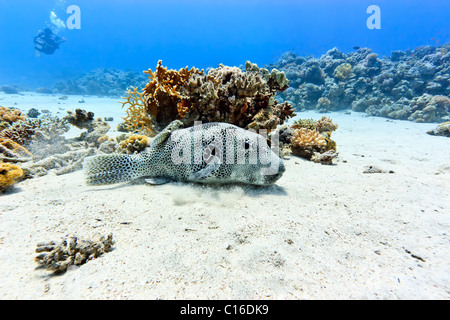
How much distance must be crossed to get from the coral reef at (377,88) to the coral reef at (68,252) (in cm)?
2139

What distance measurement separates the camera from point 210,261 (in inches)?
77.1

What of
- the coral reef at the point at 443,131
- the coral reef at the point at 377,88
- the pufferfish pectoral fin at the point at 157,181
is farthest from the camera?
the coral reef at the point at 377,88

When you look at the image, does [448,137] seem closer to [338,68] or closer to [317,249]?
[317,249]

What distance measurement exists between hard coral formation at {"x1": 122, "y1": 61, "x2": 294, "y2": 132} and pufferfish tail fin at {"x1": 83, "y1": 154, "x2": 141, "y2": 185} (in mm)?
1522

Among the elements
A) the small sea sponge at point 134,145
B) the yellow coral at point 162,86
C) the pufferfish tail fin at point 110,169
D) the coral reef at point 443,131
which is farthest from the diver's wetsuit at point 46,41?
the coral reef at point 443,131

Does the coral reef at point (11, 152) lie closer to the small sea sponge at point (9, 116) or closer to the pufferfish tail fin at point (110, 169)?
the small sea sponge at point (9, 116)

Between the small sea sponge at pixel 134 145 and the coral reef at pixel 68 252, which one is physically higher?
the small sea sponge at pixel 134 145

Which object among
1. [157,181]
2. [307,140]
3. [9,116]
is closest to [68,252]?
[157,181]

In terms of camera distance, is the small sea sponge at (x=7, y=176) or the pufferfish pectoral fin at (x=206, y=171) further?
the pufferfish pectoral fin at (x=206, y=171)

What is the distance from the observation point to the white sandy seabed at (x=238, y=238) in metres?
1.64

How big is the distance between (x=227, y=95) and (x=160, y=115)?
1.69 meters

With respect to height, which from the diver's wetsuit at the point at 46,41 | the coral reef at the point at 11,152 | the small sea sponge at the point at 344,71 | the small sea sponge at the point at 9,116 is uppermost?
the diver's wetsuit at the point at 46,41

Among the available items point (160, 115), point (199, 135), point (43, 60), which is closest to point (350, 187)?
point (199, 135)
